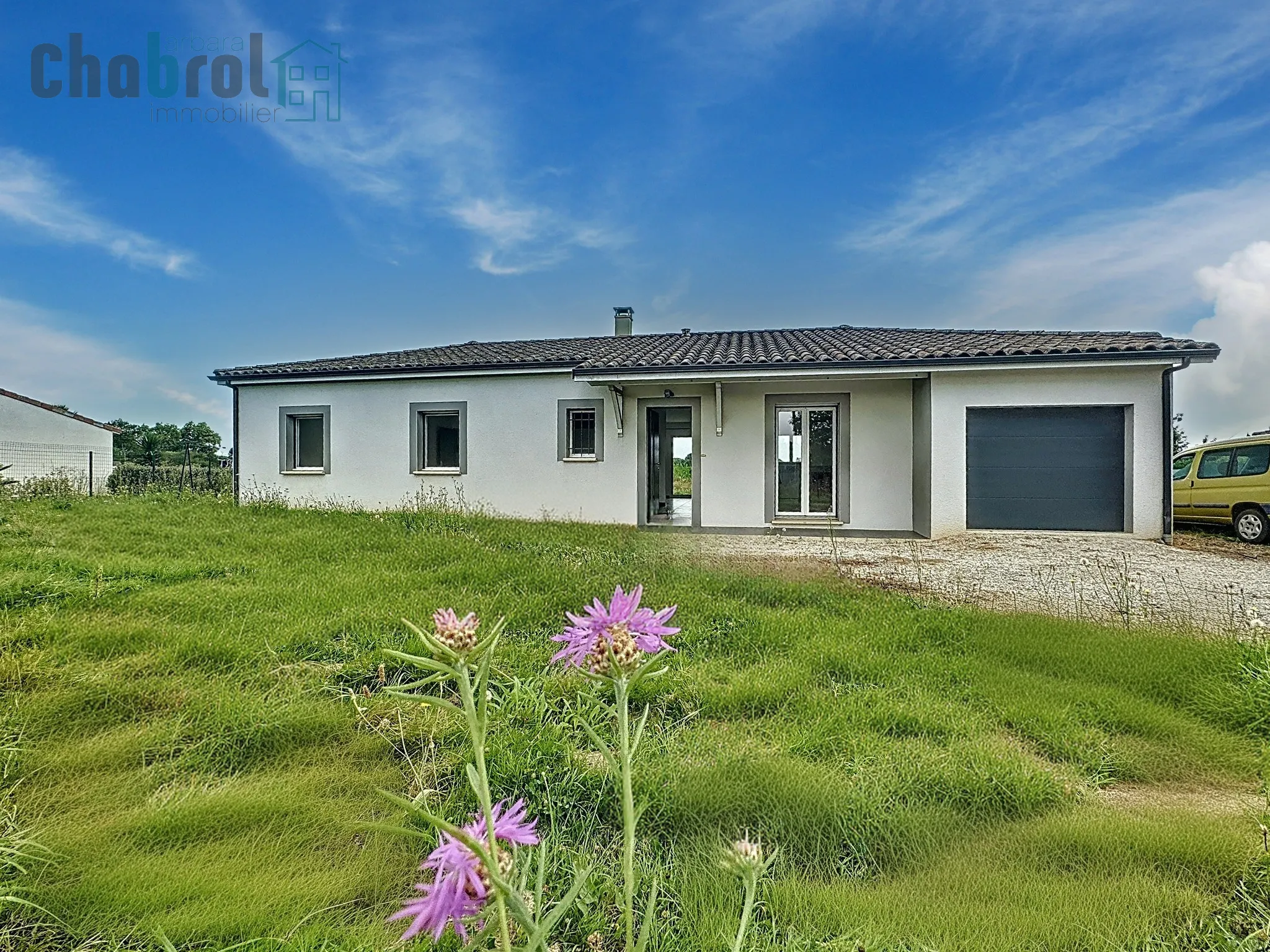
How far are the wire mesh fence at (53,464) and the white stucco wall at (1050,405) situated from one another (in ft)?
59.0

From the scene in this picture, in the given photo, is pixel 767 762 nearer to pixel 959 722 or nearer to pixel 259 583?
pixel 959 722

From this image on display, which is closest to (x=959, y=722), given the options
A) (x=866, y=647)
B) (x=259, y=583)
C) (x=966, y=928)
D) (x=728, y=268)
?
(x=866, y=647)

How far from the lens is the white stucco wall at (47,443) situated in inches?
687

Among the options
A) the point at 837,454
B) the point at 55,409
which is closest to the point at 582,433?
the point at 837,454

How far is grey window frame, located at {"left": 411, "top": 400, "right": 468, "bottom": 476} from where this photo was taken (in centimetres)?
1171

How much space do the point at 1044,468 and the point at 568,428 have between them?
8.21 metres

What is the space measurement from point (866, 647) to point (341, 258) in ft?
43.7

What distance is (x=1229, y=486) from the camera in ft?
33.2

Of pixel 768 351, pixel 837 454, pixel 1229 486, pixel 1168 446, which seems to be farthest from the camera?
pixel 768 351

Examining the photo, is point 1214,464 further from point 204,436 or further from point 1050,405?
point 204,436

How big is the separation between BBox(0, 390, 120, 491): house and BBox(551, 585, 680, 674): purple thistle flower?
1997 centimetres

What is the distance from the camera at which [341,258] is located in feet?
42.2

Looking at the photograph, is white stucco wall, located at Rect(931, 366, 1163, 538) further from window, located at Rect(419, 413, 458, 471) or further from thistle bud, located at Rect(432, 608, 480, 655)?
thistle bud, located at Rect(432, 608, 480, 655)

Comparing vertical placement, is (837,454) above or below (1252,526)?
above
